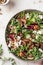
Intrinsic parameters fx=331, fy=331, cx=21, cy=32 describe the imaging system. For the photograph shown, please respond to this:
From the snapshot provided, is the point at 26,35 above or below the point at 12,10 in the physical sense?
below

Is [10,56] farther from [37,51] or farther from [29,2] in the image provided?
[29,2]

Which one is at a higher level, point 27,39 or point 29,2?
point 29,2

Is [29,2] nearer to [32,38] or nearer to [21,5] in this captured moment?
[21,5]

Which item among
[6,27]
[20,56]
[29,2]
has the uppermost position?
[29,2]

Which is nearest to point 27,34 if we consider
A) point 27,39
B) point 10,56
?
point 27,39

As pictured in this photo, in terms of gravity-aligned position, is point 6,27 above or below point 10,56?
above

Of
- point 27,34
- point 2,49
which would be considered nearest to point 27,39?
point 27,34
